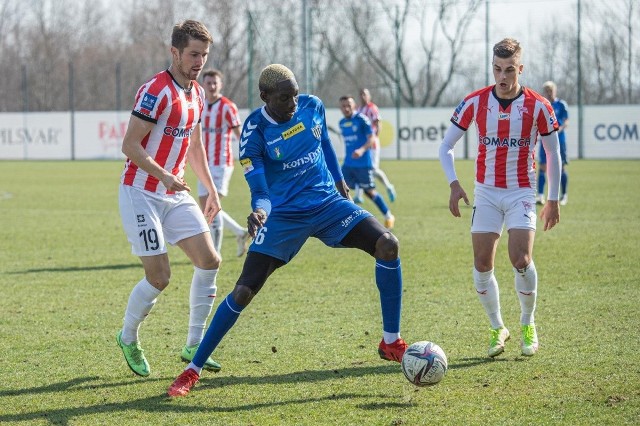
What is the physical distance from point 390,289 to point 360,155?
9.92 metres

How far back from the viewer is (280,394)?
18.3 ft

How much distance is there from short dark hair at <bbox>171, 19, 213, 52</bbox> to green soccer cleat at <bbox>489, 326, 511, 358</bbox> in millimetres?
2766

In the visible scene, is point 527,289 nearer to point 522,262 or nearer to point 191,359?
point 522,262

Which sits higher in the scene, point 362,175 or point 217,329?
point 362,175

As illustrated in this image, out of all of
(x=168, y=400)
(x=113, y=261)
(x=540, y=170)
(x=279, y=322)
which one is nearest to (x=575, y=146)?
(x=540, y=170)

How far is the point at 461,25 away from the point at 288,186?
34391 mm

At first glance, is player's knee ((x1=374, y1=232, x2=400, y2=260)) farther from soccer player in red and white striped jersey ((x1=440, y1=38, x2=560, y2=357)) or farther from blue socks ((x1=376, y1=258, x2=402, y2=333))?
soccer player in red and white striped jersey ((x1=440, y1=38, x2=560, y2=357))

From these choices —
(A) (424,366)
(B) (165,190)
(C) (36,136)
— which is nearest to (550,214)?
(A) (424,366)

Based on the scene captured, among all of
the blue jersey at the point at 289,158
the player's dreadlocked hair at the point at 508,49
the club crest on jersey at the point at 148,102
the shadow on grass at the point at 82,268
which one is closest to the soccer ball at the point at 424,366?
the blue jersey at the point at 289,158

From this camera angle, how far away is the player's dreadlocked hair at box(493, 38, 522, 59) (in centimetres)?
627

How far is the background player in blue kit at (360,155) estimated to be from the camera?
15.5 metres

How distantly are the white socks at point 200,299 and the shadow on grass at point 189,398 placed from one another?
364mm

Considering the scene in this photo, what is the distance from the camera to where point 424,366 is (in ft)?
17.8

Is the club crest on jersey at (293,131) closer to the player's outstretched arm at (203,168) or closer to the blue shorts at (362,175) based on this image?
the player's outstretched arm at (203,168)
